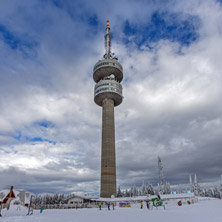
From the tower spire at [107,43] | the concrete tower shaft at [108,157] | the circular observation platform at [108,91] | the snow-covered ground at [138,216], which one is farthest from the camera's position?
the tower spire at [107,43]

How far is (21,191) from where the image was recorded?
7469 cm

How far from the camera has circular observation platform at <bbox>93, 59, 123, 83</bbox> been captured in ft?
254

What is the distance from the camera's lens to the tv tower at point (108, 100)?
6041 cm

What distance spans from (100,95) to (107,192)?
3422 cm

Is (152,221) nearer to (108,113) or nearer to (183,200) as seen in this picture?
(183,200)

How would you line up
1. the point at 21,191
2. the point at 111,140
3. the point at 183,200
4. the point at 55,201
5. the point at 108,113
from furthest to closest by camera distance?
the point at 55,201, the point at 21,191, the point at 108,113, the point at 111,140, the point at 183,200

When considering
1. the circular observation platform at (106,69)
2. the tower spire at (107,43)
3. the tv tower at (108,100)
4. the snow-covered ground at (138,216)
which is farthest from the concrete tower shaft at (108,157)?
the snow-covered ground at (138,216)

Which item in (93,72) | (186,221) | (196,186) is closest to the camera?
(186,221)

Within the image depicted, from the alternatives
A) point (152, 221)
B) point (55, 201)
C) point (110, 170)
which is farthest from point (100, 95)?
point (55, 201)

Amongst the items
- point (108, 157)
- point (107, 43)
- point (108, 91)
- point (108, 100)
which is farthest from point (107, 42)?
point (108, 157)

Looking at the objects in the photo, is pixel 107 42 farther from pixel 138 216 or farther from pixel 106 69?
pixel 138 216

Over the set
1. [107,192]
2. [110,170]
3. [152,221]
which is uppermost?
[110,170]

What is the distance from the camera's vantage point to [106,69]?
255 ft

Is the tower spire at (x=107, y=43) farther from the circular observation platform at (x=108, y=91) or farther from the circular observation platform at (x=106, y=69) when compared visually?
the circular observation platform at (x=108, y=91)
